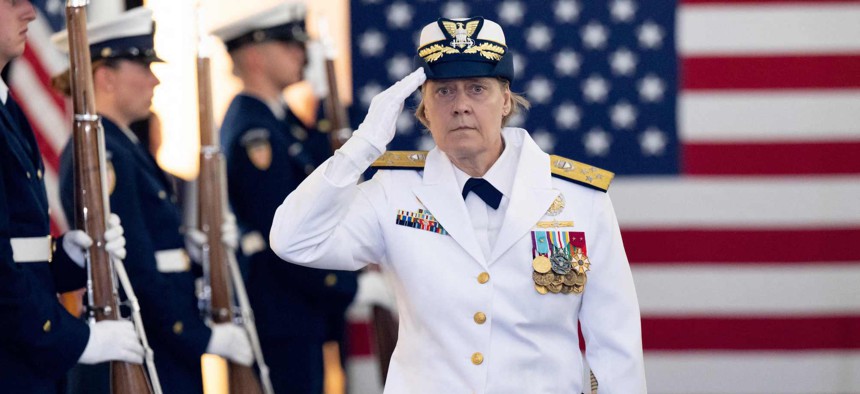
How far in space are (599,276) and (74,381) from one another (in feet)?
5.24

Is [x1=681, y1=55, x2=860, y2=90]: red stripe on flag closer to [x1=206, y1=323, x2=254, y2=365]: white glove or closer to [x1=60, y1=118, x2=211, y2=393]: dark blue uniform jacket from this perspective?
→ [x1=206, y1=323, x2=254, y2=365]: white glove

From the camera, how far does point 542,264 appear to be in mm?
2646

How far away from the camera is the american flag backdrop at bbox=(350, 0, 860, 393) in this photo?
19.5ft

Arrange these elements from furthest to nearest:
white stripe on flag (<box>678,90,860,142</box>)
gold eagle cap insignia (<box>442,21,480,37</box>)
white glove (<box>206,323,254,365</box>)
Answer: white stripe on flag (<box>678,90,860,142</box>), white glove (<box>206,323,254,365</box>), gold eagle cap insignia (<box>442,21,480,37</box>)

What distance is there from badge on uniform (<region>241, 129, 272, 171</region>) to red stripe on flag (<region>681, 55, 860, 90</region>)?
2.18m

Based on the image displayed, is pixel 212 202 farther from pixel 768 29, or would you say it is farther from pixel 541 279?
pixel 768 29

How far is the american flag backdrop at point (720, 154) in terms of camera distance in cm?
595

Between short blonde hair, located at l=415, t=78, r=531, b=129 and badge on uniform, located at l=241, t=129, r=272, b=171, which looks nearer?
short blonde hair, located at l=415, t=78, r=531, b=129

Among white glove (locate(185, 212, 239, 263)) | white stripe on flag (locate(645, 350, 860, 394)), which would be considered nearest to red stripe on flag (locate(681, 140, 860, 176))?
white stripe on flag (locate(645, 350, 860, 394))

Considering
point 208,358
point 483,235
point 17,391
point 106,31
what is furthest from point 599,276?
point 208,358

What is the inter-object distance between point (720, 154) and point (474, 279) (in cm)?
358

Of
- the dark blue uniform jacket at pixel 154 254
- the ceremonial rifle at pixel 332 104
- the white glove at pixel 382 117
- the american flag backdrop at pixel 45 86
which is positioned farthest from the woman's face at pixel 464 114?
the american flag backdrop at pixel 45 86

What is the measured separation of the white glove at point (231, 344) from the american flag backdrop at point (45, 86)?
1.46 meters

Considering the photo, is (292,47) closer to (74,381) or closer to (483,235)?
(74,381)
